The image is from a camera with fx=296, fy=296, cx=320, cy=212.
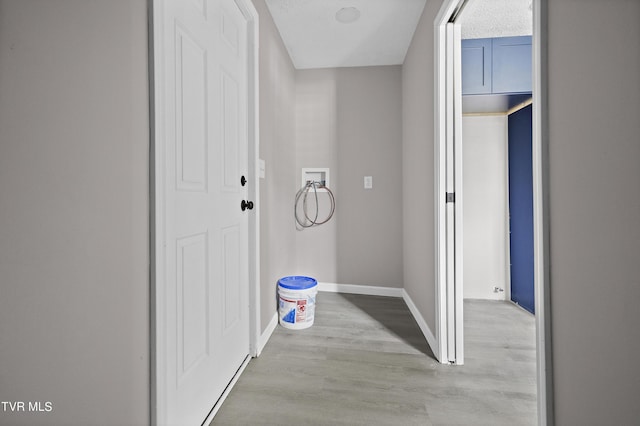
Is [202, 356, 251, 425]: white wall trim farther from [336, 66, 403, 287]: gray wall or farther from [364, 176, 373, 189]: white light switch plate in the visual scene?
[364, 176, 373, 189]: white light switch plate

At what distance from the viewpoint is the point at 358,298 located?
2990 millimetres

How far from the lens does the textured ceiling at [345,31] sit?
2.15m

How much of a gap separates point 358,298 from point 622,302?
2.50 meters

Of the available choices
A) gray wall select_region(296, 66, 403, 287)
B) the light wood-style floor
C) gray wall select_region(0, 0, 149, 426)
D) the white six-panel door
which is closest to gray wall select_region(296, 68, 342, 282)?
gray wall select_region(296, 66, 403, 287)

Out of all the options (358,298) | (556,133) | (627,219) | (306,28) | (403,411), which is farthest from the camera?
(358,298)

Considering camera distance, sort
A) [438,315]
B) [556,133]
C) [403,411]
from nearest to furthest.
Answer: [556,133], [403,411], [438,315]

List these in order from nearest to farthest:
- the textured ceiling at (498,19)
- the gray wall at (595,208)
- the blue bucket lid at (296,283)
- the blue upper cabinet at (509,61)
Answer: the gray wall at (595,208) → the textured ceiling at (498,19) → the blue bucket lid at (296,283) → the blue upper cabinet at (509,61)

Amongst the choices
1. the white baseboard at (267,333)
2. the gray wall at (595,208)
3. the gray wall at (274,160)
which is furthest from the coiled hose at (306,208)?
the gray wall at (595,208)

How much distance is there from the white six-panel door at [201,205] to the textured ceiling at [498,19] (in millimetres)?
1662

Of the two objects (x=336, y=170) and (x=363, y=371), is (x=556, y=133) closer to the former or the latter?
(x=363, y=371)

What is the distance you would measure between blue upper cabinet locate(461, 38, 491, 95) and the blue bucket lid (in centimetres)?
196

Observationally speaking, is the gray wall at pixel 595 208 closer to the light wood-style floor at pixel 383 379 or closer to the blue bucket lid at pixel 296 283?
the light wood-style floor at pixel 383 379

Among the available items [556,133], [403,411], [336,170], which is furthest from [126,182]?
[336,170]

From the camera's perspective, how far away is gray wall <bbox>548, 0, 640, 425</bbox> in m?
0.58
